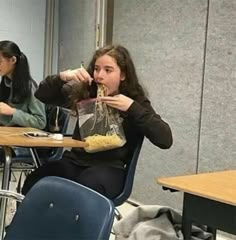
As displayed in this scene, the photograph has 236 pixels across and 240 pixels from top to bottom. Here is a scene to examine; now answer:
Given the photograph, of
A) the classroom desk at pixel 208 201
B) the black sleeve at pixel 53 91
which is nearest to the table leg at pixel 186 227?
the classroom desk at pixel 208 201

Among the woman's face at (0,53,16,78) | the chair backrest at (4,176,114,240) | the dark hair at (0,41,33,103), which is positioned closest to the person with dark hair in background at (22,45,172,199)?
the dark hair at (0,41,33,103)

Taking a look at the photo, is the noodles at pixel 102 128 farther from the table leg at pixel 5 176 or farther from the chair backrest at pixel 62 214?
the chair backrest at pixel 62 214

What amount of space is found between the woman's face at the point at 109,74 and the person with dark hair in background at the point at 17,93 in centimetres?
65

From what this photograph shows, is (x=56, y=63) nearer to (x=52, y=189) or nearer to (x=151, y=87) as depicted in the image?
(x=151, y=87)

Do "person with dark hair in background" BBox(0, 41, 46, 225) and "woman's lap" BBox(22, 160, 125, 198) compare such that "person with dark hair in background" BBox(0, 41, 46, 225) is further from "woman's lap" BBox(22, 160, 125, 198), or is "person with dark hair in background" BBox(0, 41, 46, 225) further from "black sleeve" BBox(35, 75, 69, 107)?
"woman's lap" BBox(22, 160, 125, 198)

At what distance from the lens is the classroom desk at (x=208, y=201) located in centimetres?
138

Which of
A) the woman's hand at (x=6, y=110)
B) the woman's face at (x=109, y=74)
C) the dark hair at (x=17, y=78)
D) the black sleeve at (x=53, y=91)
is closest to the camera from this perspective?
the woman's face at (x=109, y=74)

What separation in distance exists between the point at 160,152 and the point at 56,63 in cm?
205

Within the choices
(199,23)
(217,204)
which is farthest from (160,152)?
(217,204)

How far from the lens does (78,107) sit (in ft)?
7.51

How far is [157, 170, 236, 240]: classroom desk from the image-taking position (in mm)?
1378

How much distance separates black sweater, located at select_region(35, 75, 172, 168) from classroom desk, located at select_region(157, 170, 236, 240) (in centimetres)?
48

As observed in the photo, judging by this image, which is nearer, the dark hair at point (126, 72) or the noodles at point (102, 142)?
the noodles at point (102, 142)

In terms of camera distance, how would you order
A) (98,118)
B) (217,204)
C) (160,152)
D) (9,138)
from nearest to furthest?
1. (217,204)
2. (9,138)
3. (98,118)
4. (160,152)
